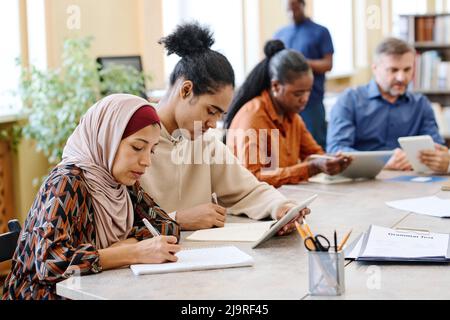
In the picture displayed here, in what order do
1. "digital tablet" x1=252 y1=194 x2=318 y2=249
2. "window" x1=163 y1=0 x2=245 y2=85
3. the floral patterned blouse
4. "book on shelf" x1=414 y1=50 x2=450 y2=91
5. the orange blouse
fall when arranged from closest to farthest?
the floral patterned blouse
"digital tablet" x1=252 y1=194 x2=318 y2=249
the orange blouse
"window" x1=163 y1=0 x2=245 y2=85
"book on shelf" x1=414 y1=50 x2=450 y2=91

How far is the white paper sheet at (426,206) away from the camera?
2.51 meters

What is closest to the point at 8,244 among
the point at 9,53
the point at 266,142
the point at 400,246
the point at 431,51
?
the point at 400,246

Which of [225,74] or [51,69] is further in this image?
[51,69]

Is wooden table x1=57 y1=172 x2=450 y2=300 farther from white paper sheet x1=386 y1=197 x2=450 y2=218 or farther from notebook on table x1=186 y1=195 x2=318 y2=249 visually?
white paper sheet x1=386 y1=197 x2=450 y2=218

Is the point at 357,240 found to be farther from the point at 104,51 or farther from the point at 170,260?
the point at 104,51

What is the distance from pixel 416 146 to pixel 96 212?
1.86 m

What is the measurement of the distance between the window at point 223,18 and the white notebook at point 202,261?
11.3 feet

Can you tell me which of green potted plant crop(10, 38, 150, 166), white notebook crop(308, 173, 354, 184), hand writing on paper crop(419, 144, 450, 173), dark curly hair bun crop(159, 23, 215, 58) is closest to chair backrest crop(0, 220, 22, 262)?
dark curly hair bun crop(159, 23, 215, 58)

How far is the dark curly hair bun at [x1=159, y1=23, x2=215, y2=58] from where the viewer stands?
2.44 m

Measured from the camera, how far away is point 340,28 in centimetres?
829

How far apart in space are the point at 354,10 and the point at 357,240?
686 cm

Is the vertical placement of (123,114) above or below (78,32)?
below
